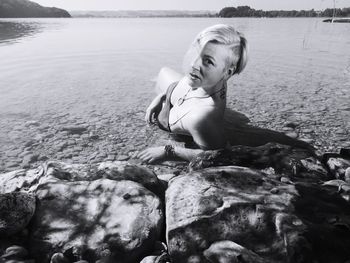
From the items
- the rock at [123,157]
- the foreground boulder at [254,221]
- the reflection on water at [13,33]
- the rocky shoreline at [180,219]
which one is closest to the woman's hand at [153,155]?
the rock at [123,157]

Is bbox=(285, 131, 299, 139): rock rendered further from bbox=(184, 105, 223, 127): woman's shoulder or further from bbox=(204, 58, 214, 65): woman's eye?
bbox=(204, 58, 214, 65): woman's eye

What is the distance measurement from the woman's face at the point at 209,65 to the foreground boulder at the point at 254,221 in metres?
1.57

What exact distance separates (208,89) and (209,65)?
53cm

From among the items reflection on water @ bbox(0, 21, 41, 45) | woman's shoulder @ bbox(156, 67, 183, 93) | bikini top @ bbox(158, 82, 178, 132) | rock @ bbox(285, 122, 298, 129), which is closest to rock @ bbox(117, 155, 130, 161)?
bikini top @ bbox(158, 82, 178, 132)

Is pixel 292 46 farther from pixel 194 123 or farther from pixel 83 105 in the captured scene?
pixel 194 123

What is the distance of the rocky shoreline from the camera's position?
2495 millimetres

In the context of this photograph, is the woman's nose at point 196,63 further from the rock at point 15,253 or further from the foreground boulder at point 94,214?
the rock at point 15,253

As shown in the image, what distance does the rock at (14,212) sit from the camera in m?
2.78

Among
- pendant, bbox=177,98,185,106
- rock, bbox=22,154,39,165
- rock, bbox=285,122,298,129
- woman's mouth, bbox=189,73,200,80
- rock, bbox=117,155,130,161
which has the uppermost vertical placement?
woman's mouth, bbox=189,73,200,80

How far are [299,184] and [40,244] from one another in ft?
8.06

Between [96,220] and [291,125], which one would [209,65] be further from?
[291,125]

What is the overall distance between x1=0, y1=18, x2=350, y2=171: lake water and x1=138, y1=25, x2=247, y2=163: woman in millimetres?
937

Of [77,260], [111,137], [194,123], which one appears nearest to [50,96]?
[111,137]

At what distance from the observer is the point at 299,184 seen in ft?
10.5
